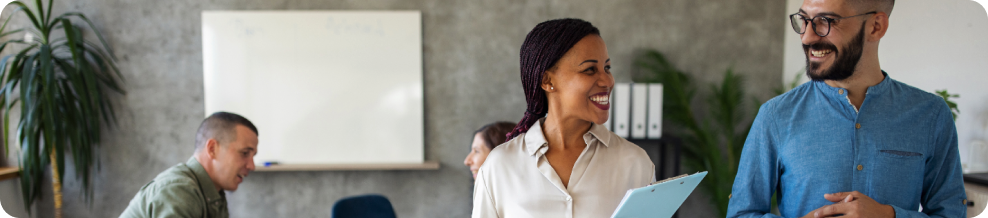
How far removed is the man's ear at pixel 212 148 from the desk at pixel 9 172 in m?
2.13

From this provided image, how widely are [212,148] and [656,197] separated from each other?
1.73m

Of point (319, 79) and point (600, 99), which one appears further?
point (319, 79)

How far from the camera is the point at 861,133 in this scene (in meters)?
1.17

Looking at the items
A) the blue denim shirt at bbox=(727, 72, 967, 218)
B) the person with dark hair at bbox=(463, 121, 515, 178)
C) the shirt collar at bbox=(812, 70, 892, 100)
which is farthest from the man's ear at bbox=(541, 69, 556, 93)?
the person with dark hair at bbox=(463, 121, 515, 178)

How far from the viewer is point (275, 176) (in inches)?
133

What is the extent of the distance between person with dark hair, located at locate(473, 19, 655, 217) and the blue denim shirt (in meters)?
0.43

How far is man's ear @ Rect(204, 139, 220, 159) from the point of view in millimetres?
1932

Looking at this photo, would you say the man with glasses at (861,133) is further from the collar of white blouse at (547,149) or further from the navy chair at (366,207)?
the navy chair at (366,207)

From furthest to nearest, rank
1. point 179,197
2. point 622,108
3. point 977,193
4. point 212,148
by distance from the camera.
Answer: point 622,108 → point 212,148 → point 977,193 → point 179,197

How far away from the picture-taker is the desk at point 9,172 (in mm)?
3072

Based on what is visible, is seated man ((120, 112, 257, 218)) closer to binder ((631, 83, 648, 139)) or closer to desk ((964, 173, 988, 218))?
binder ((631, 83, 648, 139))

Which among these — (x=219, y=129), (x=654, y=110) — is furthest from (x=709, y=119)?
(x=219, y=129)

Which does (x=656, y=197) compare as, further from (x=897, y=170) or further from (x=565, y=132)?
(x=897, y=170)

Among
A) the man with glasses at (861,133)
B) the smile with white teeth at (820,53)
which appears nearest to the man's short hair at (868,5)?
the man with glasses at (861,133)
